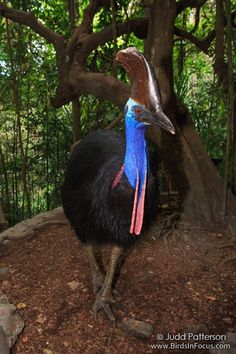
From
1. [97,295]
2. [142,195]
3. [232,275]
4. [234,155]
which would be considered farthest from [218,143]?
[142,195]

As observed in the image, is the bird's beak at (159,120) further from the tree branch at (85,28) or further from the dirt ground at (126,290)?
the tree branch at (85,28)

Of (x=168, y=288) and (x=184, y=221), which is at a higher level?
(x=184, y=221)

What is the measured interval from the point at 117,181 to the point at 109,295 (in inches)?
30.9

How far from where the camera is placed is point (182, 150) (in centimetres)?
292

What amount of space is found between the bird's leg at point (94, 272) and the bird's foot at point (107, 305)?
99mm

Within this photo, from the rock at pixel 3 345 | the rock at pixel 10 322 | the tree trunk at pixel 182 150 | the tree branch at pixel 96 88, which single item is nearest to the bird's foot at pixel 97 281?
the rock at pixel 10 322

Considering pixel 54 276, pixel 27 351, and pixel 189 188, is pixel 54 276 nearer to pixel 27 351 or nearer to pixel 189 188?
→ pixel 27 351

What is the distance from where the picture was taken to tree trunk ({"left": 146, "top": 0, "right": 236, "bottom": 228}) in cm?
280

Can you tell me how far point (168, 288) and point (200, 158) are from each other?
98cm

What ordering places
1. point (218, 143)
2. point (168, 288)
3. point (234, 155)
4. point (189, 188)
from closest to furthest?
point (168, 288) → point (189, 188) → point (234, 155) → point (218, 143)

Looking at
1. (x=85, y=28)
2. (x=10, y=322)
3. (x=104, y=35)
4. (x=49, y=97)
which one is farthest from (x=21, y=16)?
(x=10, y=322)

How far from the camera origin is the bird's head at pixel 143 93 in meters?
1.57

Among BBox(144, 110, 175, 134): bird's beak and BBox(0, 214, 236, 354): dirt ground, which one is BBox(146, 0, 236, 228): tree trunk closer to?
BBox(0, 214, 236, 354): dirt ground

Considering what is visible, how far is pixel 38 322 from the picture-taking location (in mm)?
2211
